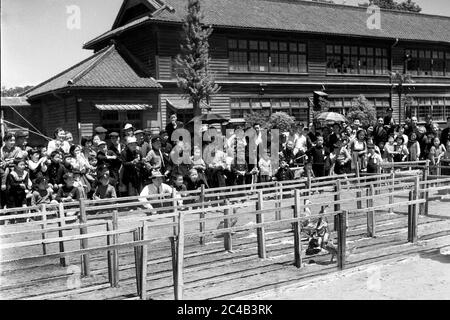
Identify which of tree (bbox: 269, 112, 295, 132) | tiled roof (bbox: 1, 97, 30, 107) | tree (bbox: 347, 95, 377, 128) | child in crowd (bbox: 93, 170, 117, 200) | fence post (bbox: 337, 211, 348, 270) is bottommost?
fence post (bbox: 337, 211, 348, 270)

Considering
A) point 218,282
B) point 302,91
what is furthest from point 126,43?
point 218,282

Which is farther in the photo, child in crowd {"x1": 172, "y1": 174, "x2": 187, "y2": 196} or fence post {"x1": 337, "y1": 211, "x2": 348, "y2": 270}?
child in crowd {"x1": 172, "y1": 174, "x2": 187, "y2": 196}

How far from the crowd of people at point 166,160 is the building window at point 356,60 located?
1550 centimetres

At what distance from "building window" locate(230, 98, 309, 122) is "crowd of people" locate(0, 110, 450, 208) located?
39.1 feet

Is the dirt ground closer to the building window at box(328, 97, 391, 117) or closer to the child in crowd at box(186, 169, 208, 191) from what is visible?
the child in crowd at box(186, 169, 208, 191)

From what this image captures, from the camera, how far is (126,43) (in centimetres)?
2769

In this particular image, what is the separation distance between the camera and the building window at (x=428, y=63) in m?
34.0

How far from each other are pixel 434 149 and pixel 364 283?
33.1ft

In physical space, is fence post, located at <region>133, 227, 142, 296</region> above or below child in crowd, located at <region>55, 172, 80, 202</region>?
below

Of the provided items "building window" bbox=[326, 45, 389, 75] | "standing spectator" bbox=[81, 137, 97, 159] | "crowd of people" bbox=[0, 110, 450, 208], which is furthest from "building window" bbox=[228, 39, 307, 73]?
"standing spectator" bbox=[81, 137, 97, 159]

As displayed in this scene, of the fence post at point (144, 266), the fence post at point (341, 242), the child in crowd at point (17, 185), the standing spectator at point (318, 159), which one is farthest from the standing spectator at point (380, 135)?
the fence post at point (144, 266)

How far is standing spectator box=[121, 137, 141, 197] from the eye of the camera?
11922mm

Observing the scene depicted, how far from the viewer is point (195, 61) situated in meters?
24.3

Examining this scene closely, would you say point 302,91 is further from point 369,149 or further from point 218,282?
point 218,282
